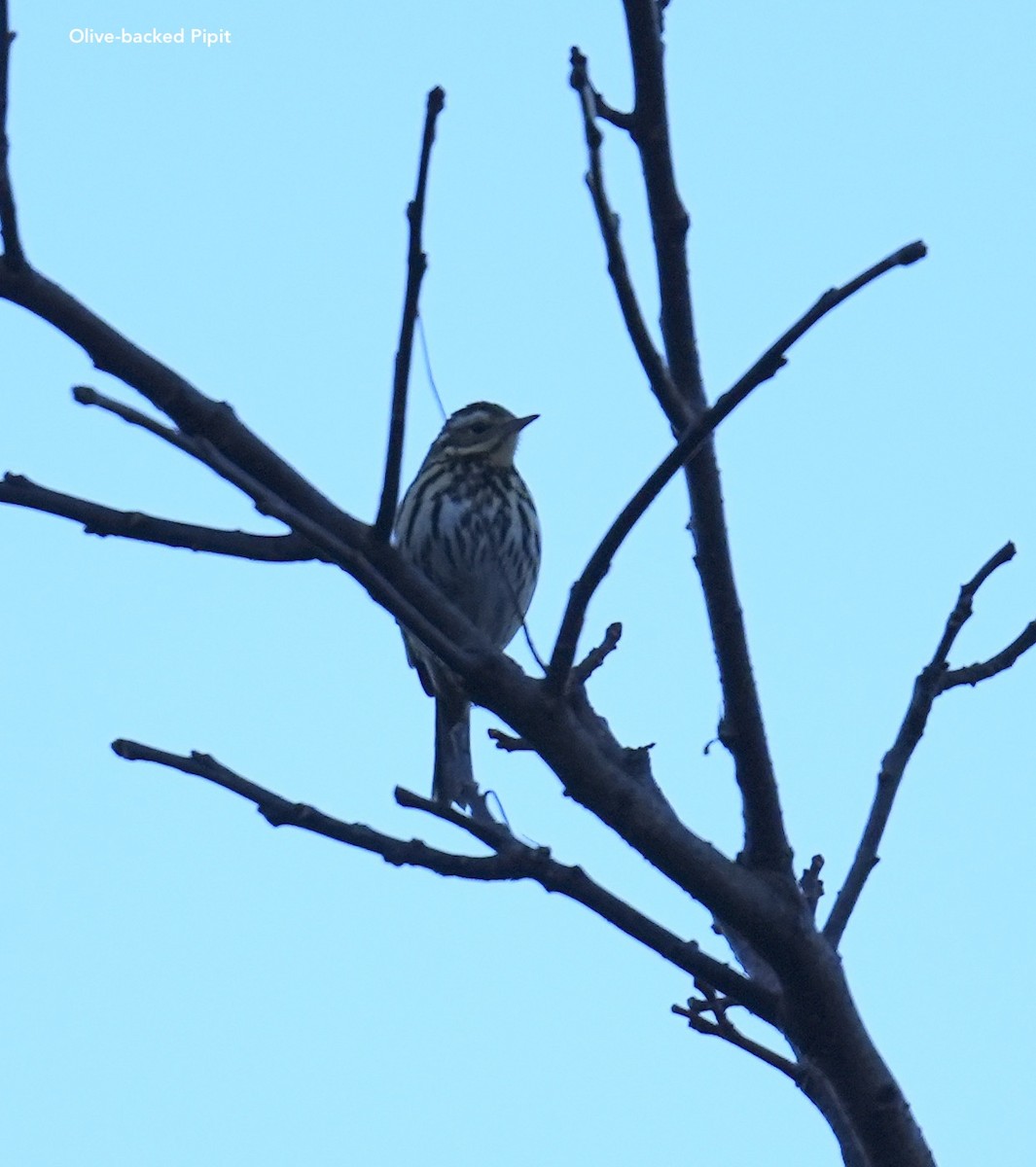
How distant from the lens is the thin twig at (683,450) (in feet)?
10.4

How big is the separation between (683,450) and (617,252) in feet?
1.28

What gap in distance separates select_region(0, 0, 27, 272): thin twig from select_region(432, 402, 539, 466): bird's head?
16.7 feet

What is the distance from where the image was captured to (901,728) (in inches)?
173

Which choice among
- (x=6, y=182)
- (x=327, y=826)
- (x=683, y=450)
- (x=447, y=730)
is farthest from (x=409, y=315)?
(x=447, y=730)

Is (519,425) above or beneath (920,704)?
above

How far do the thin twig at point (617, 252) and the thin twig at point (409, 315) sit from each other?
314 mm

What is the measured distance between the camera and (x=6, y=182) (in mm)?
3160

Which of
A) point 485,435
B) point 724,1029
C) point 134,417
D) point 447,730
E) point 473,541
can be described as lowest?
point 724,1029

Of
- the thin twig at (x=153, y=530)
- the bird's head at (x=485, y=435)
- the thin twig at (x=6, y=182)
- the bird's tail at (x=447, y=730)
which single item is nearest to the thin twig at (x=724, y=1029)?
the thin twig at (x=153, y=530)

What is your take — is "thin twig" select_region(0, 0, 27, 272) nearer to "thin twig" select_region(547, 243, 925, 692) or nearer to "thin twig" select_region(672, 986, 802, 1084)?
"thin twig" select_region(547, 243, 925, 692)

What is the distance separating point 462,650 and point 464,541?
13.8ft

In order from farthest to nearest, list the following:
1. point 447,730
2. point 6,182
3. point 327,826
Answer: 1. point 447,730
2. point 327,826
3. point 6,182

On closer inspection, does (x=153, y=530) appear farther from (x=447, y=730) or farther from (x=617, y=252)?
(x=447, y=730)

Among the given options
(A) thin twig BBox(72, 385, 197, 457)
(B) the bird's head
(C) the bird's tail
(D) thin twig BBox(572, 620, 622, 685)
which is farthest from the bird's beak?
(A) thin twig BBox(72, 385, 197, 457)
